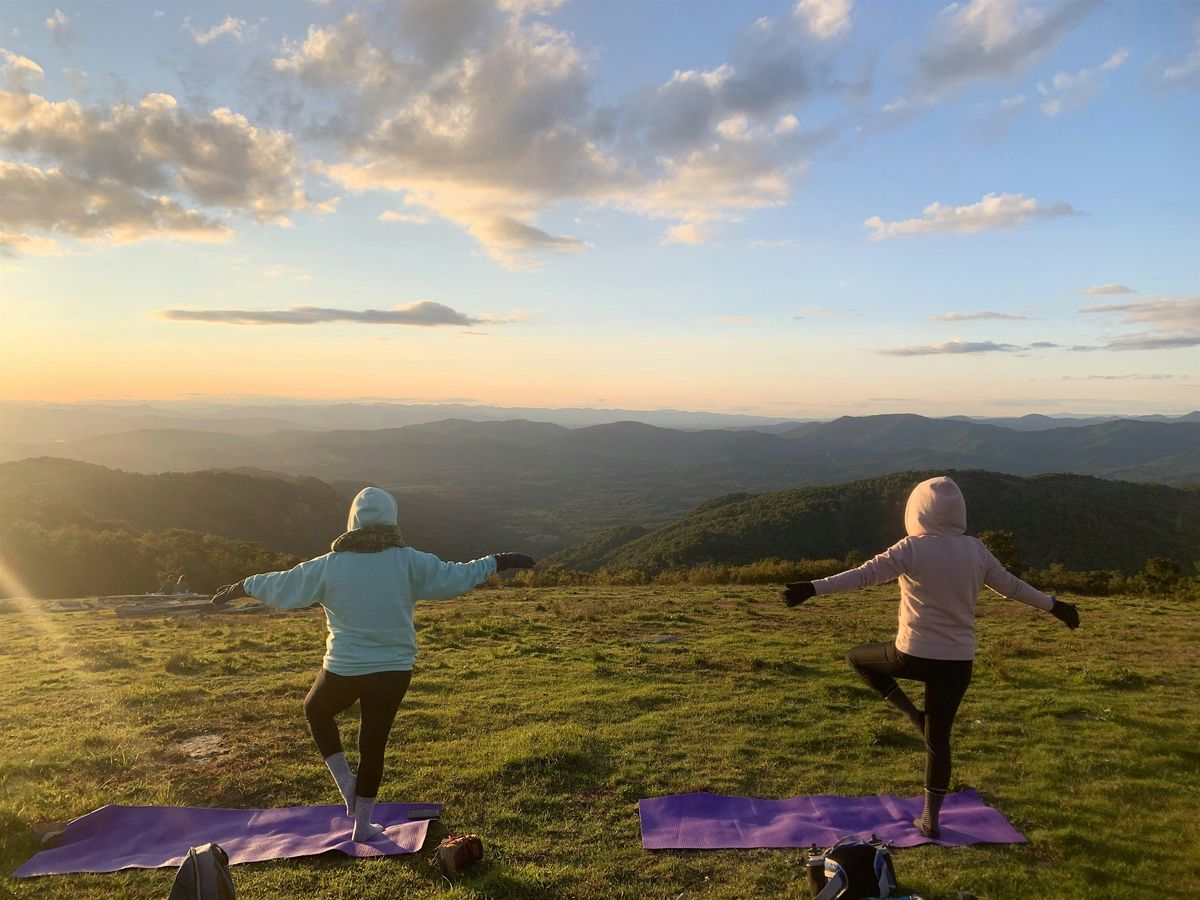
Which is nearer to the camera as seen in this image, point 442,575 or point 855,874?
point 855,874

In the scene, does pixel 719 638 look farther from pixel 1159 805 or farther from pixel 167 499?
pixel 167 499

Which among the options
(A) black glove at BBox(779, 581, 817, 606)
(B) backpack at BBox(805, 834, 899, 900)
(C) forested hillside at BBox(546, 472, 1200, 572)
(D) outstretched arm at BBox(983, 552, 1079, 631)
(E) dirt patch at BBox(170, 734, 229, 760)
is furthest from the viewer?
(C) forested hillside at BBox(546, 472, 1200, 572)

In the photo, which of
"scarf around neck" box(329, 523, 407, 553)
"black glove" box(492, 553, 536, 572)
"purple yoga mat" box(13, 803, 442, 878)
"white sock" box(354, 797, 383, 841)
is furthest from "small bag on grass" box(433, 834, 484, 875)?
"scarf around neck" box(329, 523, 407, 553)

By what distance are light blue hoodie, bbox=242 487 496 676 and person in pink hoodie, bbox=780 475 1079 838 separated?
282cm

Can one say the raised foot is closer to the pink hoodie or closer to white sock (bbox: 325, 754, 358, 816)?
the pink hoodie

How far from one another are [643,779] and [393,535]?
11.9 feet

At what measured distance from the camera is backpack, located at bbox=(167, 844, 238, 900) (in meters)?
3.87

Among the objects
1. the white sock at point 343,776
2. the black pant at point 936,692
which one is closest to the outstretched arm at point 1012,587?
the black pant at point 936,692

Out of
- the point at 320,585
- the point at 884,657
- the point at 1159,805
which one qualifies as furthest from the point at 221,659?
the point at 1159,805

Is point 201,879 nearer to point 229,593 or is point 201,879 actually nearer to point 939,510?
point 229,593

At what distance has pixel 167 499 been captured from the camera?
84562 mm

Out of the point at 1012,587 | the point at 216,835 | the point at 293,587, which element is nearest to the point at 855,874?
the point at 1012,587

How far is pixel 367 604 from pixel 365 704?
0.77 metres

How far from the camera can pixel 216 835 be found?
5.59m
